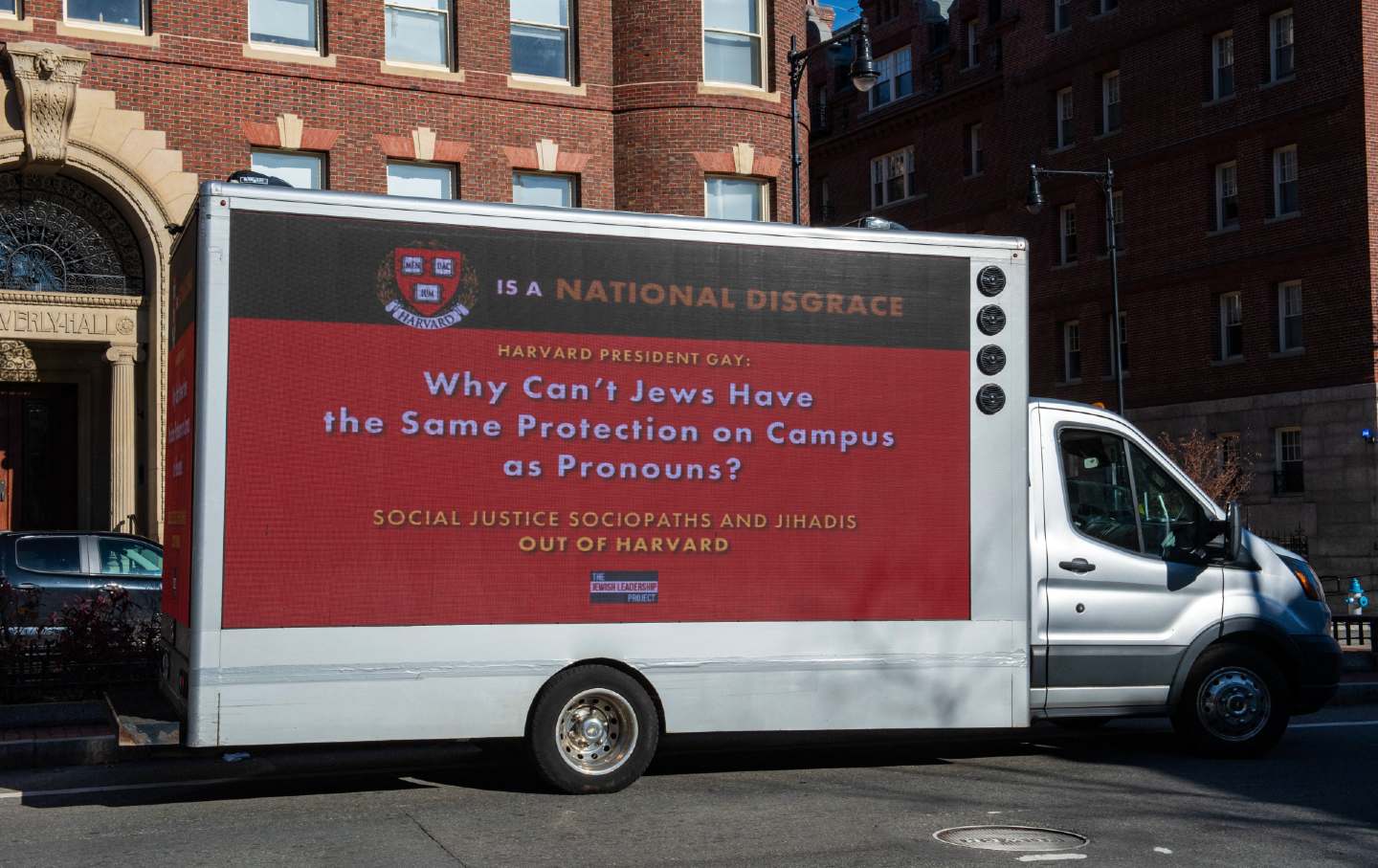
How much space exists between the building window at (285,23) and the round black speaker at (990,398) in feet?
49.5

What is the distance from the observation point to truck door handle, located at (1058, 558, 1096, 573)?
1027 centimetres

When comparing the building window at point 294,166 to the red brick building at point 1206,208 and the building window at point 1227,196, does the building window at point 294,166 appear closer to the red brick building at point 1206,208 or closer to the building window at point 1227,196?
the red brick building at point 1206,208

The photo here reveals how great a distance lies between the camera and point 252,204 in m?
8.76

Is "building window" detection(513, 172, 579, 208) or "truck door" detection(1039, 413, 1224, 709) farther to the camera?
"building window" detection(513, 172, 579, 208)

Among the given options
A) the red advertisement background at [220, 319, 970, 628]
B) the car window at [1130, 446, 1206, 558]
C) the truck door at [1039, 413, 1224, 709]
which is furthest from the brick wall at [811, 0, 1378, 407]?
the red advertisement background at [220, 319, 970, 628]

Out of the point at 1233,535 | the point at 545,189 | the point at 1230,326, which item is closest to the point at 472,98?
the point at 545,189

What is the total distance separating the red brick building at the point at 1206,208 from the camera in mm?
35156

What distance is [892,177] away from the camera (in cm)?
5303

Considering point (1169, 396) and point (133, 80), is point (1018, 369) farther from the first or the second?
point (1169, 396)

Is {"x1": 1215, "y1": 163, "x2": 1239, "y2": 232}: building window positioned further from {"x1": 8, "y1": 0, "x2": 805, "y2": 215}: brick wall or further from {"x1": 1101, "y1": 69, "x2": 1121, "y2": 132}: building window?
{"x1": 8, "y1": 0, "x2": 805, "y2": 215}: brick wall

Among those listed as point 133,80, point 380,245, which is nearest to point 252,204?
point 380,245

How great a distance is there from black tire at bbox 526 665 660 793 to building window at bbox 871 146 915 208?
4422cm

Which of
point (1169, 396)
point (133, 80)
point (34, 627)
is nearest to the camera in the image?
point (34, 627)

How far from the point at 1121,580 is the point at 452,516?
4.51 metres
